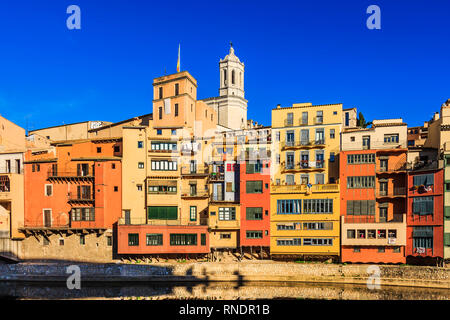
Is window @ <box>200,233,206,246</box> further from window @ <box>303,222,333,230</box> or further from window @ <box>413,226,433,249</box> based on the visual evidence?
window @ <box>413,226,433,249</box>

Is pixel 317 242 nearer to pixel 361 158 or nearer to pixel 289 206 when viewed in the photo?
pixel 289 206

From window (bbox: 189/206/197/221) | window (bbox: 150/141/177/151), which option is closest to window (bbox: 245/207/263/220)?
window (bbox: 189/206/197/221)

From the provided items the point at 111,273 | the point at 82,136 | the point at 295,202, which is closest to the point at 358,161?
the point at 295,202

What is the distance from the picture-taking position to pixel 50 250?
45.4 meters

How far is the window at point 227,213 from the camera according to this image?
4375cm

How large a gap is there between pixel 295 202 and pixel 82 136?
4353 centimetres

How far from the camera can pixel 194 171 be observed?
4703 centimetres

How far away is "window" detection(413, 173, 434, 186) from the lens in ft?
128

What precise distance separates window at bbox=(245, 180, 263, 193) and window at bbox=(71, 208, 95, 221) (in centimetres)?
2171

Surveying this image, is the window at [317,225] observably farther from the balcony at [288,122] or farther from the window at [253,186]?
the balcony at [288,122]

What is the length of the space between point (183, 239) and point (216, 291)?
8536mm

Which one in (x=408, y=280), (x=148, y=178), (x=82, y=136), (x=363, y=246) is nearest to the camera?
(x=408, y=280)

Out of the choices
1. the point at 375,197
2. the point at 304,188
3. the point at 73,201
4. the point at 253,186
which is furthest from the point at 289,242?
the point at 73,201

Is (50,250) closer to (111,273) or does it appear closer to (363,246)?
(111,273)
